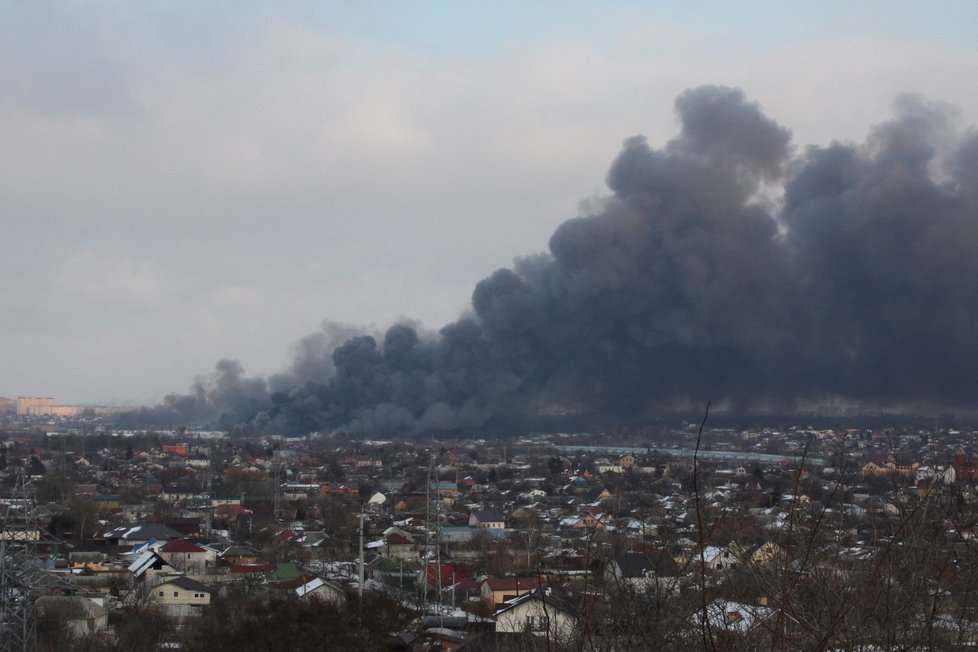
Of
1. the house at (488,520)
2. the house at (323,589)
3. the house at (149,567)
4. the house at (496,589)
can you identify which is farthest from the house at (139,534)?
the house at (496,589)

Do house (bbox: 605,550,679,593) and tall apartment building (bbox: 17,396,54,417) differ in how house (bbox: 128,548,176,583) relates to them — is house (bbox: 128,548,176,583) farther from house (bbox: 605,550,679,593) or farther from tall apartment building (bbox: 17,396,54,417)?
tall apartment building (bbox: 17,396,54,417)

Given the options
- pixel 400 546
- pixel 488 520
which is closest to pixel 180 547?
pixel 400 546

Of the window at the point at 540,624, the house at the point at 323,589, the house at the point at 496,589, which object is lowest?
the house at the point at 496,589

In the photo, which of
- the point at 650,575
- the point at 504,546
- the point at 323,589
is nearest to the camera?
the point at 650,575

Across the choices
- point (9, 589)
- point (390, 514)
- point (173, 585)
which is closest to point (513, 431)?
point (390, 514)

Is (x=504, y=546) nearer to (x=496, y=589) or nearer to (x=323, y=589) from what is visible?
(x=496, y=589)

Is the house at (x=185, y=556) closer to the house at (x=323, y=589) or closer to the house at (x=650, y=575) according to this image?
the house at (x=323, y=589)

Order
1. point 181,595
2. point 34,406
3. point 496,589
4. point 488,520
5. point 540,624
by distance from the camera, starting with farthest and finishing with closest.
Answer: point 34,406 < point 488,520 < point 181,595 < point 496,589 < point 540,624

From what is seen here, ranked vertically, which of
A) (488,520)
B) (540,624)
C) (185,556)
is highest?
(540,624)
